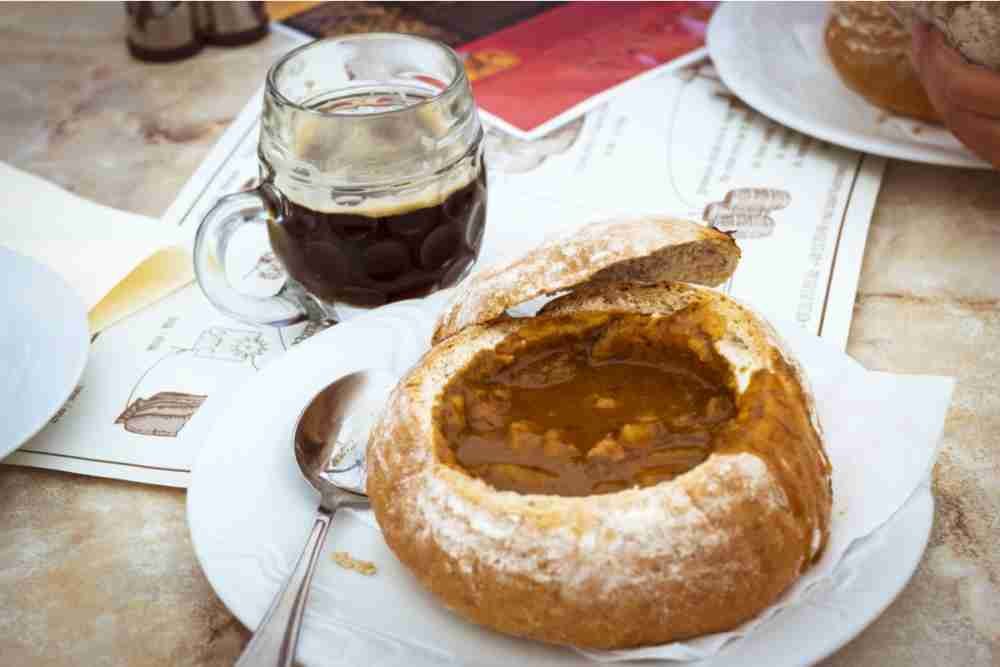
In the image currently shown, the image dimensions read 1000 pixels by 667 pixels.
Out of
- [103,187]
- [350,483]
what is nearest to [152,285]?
[103,187]

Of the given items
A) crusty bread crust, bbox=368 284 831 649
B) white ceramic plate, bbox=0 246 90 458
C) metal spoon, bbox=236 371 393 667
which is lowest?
white ceramic plate, bbox=0 246 90 458

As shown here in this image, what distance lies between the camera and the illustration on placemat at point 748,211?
169 centimetres

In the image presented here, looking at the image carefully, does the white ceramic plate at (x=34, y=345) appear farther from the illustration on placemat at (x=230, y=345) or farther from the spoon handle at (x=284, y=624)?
the spoon handle at (x=284, y=624)

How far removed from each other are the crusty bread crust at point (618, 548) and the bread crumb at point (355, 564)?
0.05 meters

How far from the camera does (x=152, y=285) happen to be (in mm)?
1648

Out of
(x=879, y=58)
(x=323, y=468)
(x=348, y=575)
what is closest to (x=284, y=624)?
(x=348, y=575)

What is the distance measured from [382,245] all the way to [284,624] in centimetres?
59

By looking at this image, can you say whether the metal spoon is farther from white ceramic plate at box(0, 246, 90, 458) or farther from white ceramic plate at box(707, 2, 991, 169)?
white ceramic plate at box(707, 2, 991, 169)

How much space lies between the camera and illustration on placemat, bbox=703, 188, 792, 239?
169cm

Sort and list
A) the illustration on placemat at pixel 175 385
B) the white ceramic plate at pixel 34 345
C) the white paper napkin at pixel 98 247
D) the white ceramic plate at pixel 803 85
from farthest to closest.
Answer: the white ceramic plate at pixel 803 85, the white paper napkin at pixel 98 247, the illustration on placemat at pixel 175 385, the white ceramic plate at pixel 34 345

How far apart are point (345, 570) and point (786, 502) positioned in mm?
425

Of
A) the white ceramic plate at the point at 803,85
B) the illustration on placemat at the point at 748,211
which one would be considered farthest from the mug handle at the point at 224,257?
the white ceramic plate at the point at 803,85

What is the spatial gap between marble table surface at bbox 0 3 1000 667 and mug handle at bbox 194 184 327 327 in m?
0.30

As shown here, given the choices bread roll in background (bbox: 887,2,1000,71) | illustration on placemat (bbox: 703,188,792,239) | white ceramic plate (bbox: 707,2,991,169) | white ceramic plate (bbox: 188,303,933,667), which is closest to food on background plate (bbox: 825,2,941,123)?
white ceramic plate (bbox: 707,2,991,169)
